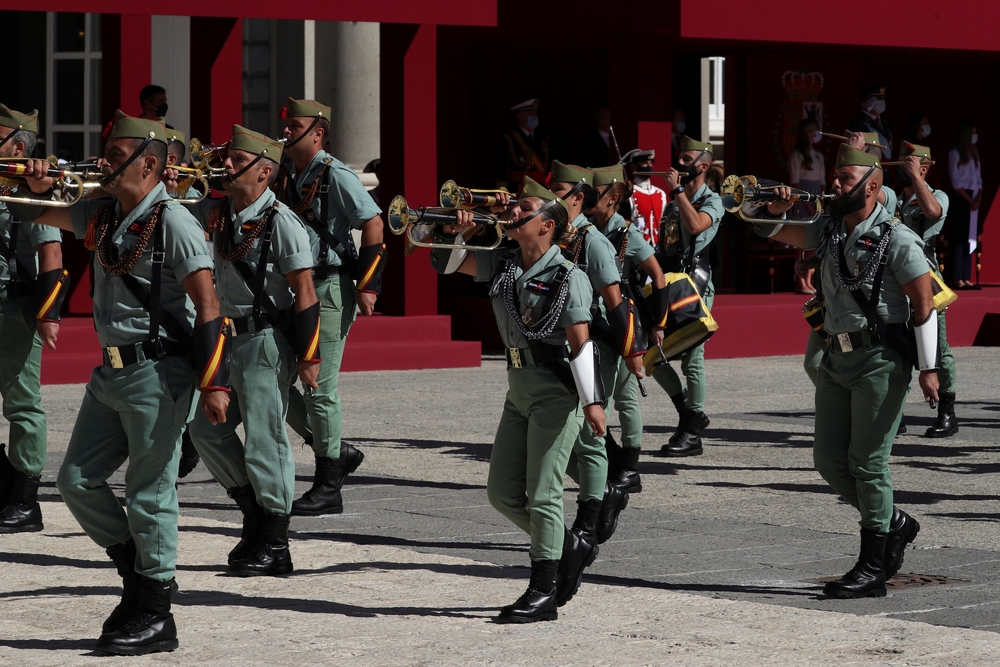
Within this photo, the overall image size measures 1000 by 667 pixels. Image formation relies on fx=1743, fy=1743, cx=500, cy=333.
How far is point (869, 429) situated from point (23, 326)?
3.89 meters

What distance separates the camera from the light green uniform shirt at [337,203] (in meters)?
8.56

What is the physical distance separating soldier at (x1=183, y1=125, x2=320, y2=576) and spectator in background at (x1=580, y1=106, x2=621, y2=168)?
35.9 feet

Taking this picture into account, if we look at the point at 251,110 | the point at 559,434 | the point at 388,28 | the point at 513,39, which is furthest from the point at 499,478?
the point at 251,110

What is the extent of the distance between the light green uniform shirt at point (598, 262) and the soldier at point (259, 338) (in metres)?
1.17

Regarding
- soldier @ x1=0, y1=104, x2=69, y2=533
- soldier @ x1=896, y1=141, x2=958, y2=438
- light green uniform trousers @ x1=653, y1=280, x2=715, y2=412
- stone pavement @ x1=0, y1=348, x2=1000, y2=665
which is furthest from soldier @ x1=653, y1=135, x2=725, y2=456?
soldier @ x1=0, y1=104, x2=69, y2=533

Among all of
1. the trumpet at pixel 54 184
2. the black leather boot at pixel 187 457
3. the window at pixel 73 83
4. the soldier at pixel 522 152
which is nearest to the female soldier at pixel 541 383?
the trumpet at pixel 54 184

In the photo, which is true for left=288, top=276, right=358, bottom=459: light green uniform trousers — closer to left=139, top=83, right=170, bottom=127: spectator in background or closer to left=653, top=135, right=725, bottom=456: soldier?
left=653, top=135, right=725, bottom=456: soldier

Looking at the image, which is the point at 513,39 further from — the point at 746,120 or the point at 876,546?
the point at 876,546

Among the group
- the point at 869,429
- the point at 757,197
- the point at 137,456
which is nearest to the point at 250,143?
the point at 137,456

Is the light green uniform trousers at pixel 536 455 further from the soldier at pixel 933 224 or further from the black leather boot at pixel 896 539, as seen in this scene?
the soldier at pixel 933 224

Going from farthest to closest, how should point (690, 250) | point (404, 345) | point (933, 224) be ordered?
point (404, 345), point (933, 224), point (690, 250)

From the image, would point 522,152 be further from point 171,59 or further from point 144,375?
point 144,375

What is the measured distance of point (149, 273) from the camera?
593 centimetres

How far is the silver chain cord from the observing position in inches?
249
